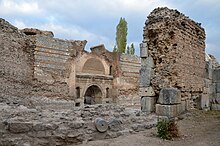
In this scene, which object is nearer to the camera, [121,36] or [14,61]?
[14,61]

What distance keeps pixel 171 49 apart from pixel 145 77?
1.30 meters

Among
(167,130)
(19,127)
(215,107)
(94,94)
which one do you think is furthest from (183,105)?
(94,94)

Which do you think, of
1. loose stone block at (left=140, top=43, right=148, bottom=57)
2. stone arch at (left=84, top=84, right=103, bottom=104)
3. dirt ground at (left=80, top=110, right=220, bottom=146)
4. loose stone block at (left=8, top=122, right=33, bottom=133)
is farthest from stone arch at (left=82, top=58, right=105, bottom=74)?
loose stone block at (left=8, top=122, right=33, bottom=133)

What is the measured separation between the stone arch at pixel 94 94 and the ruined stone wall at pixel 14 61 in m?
5.79

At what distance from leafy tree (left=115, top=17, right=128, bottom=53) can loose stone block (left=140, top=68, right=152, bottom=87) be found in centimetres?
1946

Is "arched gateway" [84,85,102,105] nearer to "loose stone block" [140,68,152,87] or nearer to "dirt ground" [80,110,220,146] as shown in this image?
"loose stone block" [140,68,152,87]

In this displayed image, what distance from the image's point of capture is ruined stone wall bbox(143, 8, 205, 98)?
7652 mm

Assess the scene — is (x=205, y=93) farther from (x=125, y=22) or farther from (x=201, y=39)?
(x=125, y=22)

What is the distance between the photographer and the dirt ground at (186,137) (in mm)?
5027

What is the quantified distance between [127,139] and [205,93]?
5.48 meters

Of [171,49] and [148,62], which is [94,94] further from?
[171,49]

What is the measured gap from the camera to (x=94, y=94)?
60.4 ft

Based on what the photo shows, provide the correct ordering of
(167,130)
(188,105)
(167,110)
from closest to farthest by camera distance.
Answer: (167,130), (167,110), (188,105)

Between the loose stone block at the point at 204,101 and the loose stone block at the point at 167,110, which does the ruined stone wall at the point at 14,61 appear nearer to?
the loose stone block at the point at 167,110
